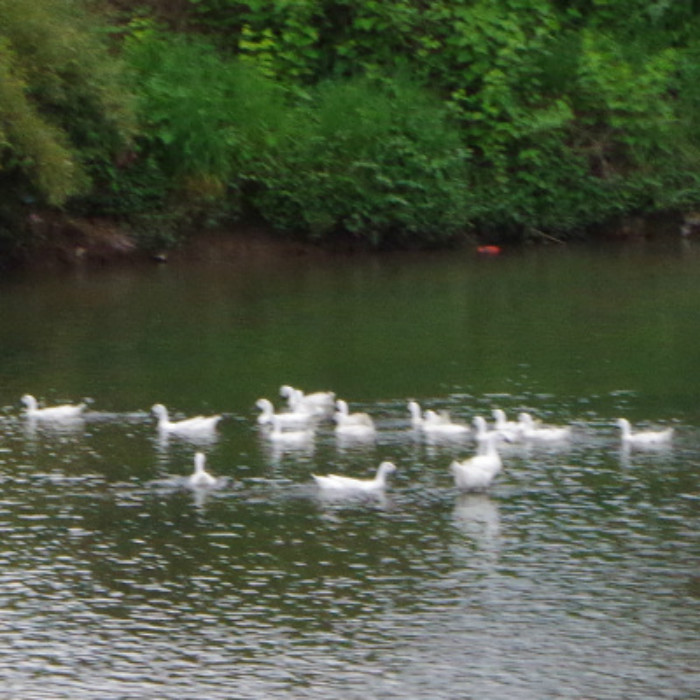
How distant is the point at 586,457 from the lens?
19.0 metres

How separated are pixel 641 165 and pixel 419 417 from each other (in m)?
25.9

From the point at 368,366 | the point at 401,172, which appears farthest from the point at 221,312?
the point at 401,172

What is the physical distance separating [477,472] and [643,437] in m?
3.08

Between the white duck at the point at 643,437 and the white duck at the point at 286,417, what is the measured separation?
3.87m

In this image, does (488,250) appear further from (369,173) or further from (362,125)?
(362,125)

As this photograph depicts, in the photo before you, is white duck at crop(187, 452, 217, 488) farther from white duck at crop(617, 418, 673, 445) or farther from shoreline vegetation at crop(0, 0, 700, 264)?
shoreline vegetation at crop(0, 0, 700, 264)

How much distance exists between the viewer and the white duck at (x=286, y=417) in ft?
67.0

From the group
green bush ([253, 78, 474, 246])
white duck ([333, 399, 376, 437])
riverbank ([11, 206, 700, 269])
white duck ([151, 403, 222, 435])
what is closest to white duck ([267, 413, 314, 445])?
white duck ([333, 399, 376, 437])

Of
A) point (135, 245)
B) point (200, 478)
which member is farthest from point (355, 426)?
point (135, 245)

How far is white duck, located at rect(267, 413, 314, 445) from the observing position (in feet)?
64.8

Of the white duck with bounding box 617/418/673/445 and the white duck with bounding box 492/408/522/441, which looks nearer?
the white duck with bounding box 492/408/522/441

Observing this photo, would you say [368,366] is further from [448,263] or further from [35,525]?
[448,263]

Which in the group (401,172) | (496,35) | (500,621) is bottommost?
(500,621)

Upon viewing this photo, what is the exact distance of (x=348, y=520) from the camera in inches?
650
